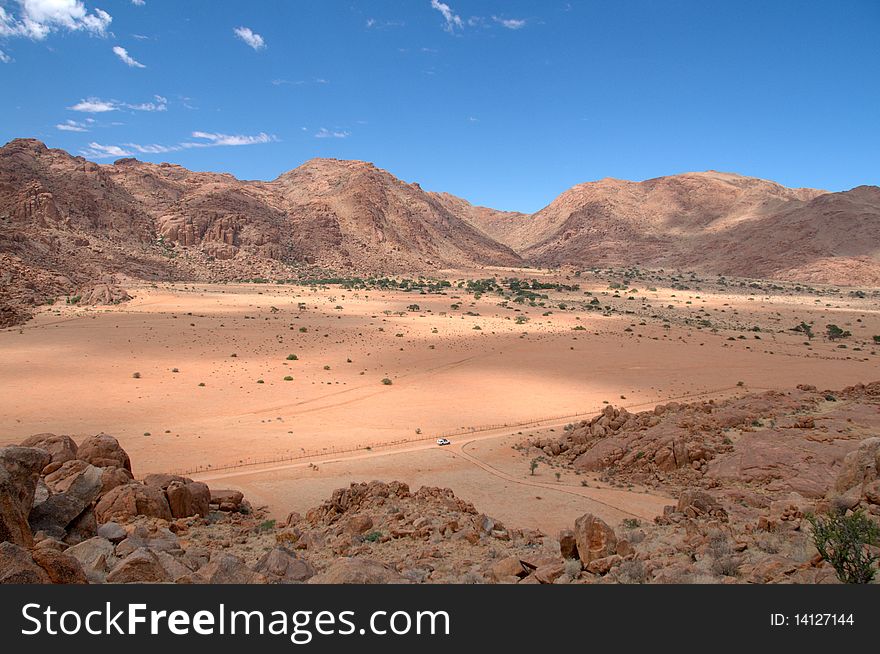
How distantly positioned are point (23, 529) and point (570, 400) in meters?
19.9

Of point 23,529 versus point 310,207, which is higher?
point 310,207

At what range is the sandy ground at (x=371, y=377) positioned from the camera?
1471 cm

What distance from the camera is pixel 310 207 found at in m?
107

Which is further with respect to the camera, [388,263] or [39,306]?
[388,263]

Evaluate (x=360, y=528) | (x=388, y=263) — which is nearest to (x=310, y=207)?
(x=388, y=263)

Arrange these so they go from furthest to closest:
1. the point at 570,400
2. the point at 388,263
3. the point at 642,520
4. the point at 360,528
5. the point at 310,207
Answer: the point at 310,207 < the point at 388,263 < the point at 570,400 < the point at 642,520 < the point at 360,528

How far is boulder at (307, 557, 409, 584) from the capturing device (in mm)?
5602

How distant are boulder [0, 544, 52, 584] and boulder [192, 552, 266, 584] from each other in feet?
4.48

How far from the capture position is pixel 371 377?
27000mm

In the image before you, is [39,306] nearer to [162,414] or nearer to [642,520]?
[162,414]

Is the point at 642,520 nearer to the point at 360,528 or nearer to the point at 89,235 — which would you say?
the point at 360,528

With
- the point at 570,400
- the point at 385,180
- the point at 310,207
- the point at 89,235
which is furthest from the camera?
the point at 385,180

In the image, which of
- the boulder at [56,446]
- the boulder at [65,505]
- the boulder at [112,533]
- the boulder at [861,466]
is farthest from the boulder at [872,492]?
the boulder at [56,446]

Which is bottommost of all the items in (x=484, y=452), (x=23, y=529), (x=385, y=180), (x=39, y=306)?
(x=484, y=452)
